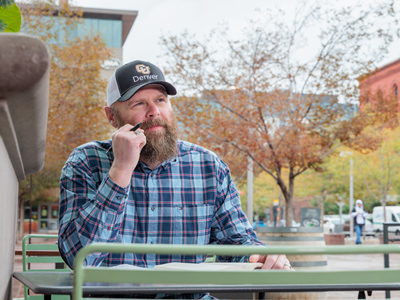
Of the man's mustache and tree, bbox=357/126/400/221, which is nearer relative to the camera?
the man's mustache

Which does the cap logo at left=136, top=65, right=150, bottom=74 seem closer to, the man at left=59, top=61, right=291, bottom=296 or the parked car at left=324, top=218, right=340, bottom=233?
the man at left=59, top=61, right=291, bottom=296

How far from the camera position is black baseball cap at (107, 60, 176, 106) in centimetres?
255

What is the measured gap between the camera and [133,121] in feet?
8.41

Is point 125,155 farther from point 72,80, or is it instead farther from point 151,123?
point 72,80

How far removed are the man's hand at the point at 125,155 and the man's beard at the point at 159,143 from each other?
27 centimetres

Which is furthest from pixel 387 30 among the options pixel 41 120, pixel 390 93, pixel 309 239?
pixel 41 120

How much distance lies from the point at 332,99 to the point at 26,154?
12.4 m

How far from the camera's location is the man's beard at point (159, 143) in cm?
249

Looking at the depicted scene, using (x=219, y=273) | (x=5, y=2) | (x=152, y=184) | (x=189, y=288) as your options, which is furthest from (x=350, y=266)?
(x=219, y=273)

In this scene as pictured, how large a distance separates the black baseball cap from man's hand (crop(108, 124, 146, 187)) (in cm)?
40

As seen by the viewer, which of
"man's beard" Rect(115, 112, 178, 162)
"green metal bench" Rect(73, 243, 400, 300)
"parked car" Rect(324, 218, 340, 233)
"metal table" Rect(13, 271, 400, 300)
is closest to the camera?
"green metal bench" Rect(73, 243, 400, 300)

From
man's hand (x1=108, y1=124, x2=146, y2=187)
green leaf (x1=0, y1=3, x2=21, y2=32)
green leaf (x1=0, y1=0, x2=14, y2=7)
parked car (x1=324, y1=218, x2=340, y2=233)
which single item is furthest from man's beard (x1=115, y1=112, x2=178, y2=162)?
parked car (x1=324, y1=218, x2=340, y2=233)

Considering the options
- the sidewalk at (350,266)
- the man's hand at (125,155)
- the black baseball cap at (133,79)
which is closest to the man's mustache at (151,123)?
the black baseball cap at (133,79)

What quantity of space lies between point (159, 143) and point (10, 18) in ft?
2.68
